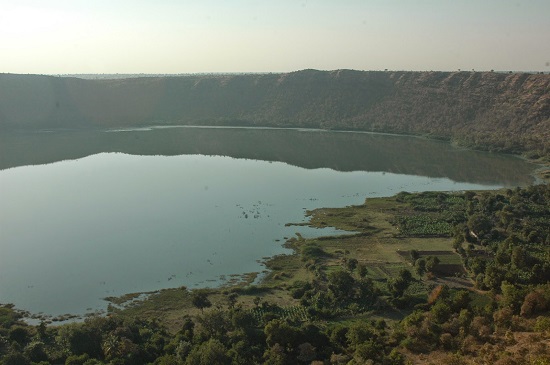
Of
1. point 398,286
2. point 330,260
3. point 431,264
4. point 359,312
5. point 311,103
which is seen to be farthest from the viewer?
point 311,103

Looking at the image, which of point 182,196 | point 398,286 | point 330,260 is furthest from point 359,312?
point 182,196

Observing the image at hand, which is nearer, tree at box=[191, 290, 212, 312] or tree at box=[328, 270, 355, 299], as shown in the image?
tree at box=[191, 290, 212, 312]

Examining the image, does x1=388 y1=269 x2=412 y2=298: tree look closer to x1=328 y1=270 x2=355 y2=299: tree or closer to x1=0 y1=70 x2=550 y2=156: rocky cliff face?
x1=328 y1=270 x2=355 y2=299: tree

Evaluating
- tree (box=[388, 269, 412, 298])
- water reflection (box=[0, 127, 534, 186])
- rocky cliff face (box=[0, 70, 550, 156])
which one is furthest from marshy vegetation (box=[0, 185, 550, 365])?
rocky cliff face (box=[0, 70, 550, 156])

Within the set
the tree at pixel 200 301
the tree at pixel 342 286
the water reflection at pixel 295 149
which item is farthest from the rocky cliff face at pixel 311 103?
the tree at pixel 200 301

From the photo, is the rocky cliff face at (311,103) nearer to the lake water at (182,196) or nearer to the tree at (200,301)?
the lake water at (182,196)

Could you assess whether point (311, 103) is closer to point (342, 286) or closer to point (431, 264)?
point (431, 264)
